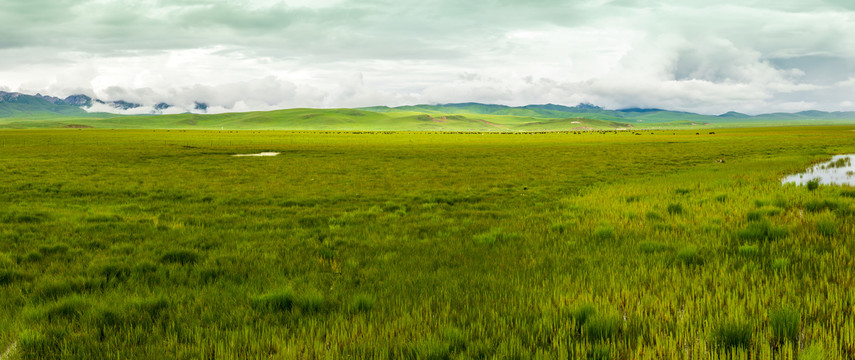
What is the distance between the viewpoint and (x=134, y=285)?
7230mm

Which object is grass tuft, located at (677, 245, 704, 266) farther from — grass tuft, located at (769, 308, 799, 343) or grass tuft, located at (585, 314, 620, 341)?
grass tuft, located at (585, 314, 620, 341)

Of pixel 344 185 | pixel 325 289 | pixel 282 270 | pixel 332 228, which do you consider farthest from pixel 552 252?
pixel 344 185

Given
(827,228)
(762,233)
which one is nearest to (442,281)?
(762,233)

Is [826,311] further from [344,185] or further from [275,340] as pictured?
[344,185]

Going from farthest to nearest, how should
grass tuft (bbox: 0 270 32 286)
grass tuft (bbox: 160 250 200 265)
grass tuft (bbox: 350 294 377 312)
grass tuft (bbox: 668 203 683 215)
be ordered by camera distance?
grass tuft (bbox: 668 203 683 215) < grass tuft (bbox: 160 250 200 265) < grass tuft (bbox: 0 270 32 286) < grass tuft (bbox: 350 294 377 312)

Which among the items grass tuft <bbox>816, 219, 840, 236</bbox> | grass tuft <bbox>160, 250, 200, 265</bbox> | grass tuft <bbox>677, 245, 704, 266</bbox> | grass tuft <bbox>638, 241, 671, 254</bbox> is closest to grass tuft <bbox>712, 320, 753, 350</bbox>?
grass tuft <bbox>677, 245, 704, 266</bbox>

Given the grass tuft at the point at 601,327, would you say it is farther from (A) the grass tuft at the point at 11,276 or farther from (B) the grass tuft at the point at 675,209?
(A) the grass tuft at the point at 11,276

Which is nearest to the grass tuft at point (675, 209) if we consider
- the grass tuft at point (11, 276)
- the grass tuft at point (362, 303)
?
the grass tuft at point (362, 303)

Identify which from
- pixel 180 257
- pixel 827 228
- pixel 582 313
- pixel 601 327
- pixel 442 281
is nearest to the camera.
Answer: pixel 601 327

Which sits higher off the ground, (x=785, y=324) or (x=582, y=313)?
(x=785, y=324)

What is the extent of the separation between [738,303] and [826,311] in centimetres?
84

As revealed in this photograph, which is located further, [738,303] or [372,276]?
[372,276]

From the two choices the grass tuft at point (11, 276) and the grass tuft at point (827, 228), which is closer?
the grass tuft at point (11, 276)

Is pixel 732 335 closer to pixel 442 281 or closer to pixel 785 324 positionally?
pixel 785 324
